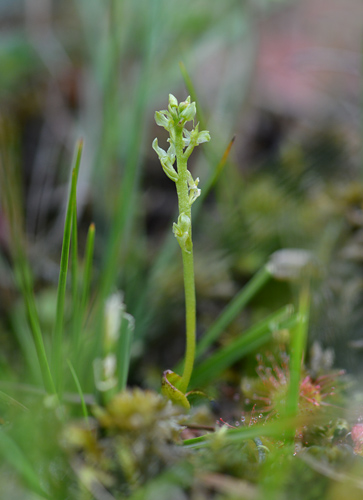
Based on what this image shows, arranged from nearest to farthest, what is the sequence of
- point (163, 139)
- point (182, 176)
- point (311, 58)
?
Result: point (182, 176) → point (163, 139) → point (311, 58)

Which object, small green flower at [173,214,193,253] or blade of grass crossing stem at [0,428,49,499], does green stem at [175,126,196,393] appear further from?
blade of grass crossing stem at [0,428,49,499]

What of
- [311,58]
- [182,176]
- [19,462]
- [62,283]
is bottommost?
[19,462]

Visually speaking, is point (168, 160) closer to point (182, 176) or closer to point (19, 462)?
point (182, 176)

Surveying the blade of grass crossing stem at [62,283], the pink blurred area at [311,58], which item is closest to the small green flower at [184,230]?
the blade of grass crossing stem at [62,283]

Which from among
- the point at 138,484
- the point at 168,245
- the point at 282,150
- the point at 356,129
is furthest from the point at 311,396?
the point at 356,129

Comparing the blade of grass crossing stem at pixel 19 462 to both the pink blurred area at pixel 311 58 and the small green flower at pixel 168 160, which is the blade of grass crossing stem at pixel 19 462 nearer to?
the small green flower at pixel 168 160

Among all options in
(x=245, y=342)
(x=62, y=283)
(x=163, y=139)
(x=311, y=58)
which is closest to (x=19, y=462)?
(x=62, y=283)

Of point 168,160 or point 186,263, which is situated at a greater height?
point 168,160
